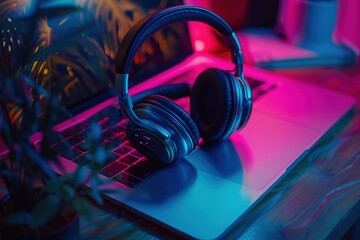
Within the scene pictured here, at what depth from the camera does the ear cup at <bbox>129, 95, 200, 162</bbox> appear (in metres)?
0.73

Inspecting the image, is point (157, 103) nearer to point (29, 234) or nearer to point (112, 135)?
point (112, 135)

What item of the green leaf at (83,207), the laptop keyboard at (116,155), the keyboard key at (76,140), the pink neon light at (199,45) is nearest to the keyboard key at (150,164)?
the laptop keyboard at (116,155)

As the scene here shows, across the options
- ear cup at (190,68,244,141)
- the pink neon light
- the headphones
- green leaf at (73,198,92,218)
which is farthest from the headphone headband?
the pink neon light

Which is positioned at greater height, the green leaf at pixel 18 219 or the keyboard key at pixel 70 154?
the green leaf at pixel 18 219

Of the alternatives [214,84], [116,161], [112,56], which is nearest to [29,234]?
[116,161]

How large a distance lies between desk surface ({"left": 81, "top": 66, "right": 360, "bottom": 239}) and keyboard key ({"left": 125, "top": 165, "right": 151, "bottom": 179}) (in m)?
0.06

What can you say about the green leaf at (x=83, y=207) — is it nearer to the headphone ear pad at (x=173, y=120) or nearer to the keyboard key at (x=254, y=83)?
the headphone ear pad at (x=173, y=120)

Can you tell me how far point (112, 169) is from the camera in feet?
2.48

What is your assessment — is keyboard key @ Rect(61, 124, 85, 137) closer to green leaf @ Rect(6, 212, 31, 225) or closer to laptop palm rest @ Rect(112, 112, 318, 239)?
laptop palm rest @ Rect(112, 112, 318, 239)

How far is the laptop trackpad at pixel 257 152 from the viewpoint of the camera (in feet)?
2.46

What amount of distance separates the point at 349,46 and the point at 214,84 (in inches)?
22.4

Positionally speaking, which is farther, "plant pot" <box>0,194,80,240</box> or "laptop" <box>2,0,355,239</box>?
"laptop" <box>2,0,355,239</box>

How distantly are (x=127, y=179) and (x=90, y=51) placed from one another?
302 mm

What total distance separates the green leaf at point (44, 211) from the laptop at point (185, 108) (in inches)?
5.3
